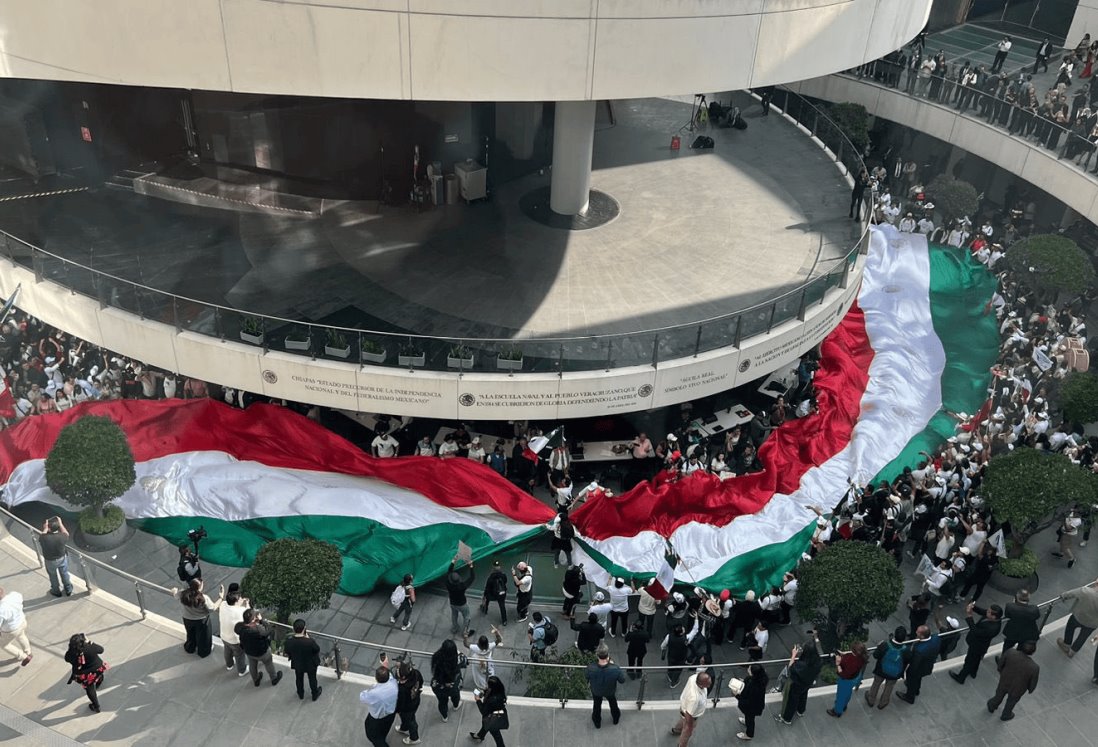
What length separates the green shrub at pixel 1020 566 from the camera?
16.8m

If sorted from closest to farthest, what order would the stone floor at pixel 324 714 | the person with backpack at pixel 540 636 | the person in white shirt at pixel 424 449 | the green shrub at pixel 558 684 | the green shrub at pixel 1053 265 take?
1. the stone floor at pixel 324 714
2. the green shrub at pixel 558 684
3. the person with backpack at pixel 540 636
4. the person in white shirt at pixel 424 449
5. the green shrub at pixel 1053 265

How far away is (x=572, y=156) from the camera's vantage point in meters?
23.3

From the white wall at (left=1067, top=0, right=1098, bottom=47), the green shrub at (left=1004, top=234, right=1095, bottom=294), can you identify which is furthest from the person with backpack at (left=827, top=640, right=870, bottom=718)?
the white wall at (left=1067, top=0, right=1098, bottom=47)

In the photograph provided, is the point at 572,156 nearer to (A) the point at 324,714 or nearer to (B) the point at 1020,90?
(A) the point at 324,714

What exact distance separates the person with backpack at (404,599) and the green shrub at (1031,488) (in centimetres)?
1057

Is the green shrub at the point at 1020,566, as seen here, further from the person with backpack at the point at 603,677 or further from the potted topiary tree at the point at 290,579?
the potted topiary tree at the point at 290,579

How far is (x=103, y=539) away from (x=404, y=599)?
6.19 meters

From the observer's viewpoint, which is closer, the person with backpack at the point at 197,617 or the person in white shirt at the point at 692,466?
the person with backpack at the point at 197,617

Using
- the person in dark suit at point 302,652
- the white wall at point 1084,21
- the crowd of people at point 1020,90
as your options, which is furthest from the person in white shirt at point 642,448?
the white wall at point 1084,21

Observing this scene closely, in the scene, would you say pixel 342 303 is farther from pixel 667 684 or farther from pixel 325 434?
pixel 667 684

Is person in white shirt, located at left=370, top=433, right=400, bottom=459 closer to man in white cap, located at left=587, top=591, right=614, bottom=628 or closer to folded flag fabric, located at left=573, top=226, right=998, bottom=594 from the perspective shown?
folded flag fabric, located at left=573, top=226, right=998, bottom=594

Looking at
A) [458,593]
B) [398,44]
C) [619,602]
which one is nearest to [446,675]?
[458,593]

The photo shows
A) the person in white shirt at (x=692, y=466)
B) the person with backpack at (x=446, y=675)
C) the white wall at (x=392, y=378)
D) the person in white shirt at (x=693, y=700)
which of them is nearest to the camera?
the person in white shirt at (x=693, y=700)

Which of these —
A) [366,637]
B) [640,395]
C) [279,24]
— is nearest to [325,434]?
[366,637]
